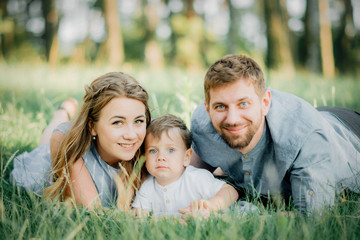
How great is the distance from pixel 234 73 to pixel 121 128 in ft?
3.37

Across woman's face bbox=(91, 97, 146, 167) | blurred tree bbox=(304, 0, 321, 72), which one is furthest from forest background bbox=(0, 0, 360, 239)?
woman's face bbox=(91, 97, 146, 167)

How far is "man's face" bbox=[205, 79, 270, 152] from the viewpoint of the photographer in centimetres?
231

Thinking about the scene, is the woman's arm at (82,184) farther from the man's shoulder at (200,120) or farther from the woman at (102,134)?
the man's shoulder at (200,120)

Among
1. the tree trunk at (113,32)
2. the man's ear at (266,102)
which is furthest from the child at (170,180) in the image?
the tree trunk at (113,32)

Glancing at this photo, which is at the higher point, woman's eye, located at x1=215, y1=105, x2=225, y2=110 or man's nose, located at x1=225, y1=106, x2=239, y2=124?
woman's eye, located at x1=215, y1=105, x2=225, y2=110

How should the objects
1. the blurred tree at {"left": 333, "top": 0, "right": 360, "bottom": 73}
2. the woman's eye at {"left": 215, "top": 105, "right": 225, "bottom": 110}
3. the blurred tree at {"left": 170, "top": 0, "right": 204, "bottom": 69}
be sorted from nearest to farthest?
the woman's eye at {"left": 215, "top": 105, "right": 225, "bottom": 110}
the blurred tree at {"left": 170, "top": 0, "right": 204, "bottom": 69}
the blurred tree at {"left": 333, "top": 0, "right": 360, "bottom": 73}

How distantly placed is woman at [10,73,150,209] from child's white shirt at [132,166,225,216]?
4.7 inches

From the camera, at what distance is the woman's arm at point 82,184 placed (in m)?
2.45

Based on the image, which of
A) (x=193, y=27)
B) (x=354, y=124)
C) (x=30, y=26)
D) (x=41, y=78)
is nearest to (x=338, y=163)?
(x=354, y=124)

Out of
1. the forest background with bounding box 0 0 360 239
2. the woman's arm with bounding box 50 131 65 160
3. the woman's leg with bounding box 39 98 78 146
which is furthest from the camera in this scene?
the woman's leg with bounding box 39 98 78 146

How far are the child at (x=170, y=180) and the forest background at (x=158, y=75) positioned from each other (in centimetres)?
51

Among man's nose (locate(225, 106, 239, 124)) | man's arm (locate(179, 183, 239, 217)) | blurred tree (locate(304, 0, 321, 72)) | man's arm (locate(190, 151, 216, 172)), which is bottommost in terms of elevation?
man's arm (locate(179, 183, 239, 217))

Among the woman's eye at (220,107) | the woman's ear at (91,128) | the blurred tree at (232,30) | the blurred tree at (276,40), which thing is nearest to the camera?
the woman's eye at (220,107)

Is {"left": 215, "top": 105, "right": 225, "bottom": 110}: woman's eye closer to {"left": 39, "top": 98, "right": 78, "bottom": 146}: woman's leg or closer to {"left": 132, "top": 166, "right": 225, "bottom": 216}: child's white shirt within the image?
{"left": 132, "top": 166, "right": 225, "bottom": 216}: child's white shirt
